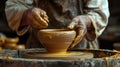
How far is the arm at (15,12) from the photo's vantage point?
3.70m

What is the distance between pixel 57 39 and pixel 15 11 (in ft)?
2.18

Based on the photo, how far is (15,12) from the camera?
374cm

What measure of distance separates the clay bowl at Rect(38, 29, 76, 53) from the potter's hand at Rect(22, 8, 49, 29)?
0.39 ft

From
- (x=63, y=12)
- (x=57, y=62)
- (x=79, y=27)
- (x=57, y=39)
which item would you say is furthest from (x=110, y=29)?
(x=57, y=62)

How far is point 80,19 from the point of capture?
11.4ft

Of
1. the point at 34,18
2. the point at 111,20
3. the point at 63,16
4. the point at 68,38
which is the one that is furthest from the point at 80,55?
the point at 111,20

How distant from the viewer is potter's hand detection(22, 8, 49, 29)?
3420mm

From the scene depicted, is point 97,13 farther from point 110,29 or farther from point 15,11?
point 110,29

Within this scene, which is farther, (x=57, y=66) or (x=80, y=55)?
(x=80, y=55)

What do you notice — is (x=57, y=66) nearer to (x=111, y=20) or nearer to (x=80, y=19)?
(x=80, y=19)

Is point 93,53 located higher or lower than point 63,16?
lower

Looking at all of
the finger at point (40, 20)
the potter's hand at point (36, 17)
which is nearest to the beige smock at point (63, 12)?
the potter's hand at point (36, 17)

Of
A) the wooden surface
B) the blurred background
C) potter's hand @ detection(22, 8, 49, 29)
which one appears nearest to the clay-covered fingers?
potter's hand @ detection(22, 8, 49, 29)

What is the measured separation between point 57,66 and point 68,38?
553mm
